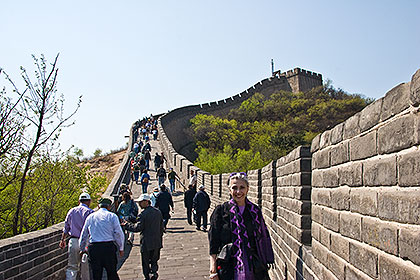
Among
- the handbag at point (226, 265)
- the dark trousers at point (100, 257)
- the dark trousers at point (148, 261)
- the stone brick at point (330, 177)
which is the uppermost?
the stone brick at point (330, 177)

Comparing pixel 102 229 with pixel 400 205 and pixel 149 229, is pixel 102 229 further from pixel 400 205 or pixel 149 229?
pixel 400 205

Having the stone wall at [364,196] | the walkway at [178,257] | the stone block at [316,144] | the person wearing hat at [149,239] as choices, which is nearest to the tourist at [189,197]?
the walkway at [178,257]

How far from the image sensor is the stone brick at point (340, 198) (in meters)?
2.44

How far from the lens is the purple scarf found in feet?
12.0

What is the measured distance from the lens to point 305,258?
142 inches

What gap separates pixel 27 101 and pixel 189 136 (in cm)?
3243

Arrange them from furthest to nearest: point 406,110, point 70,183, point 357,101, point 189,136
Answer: point 357,101, point 189,136, point 70,183, point 406,110

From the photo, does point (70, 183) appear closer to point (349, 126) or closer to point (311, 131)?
point (349, 126)

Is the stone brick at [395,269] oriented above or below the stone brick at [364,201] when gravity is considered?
below

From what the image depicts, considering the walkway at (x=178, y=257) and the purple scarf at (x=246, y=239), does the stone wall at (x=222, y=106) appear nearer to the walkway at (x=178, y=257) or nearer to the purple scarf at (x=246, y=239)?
the walkway at (x=178, y=257)

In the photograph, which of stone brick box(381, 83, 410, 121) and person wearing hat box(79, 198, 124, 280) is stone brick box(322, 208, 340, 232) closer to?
stone brick box(381, 83, 410, 121)

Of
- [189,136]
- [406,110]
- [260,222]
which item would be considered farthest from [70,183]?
[189,136]

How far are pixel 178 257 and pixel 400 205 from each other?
712cm

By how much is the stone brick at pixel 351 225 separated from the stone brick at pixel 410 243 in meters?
0.51
